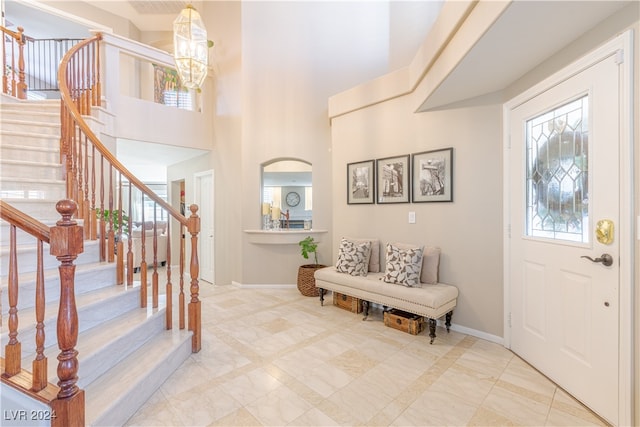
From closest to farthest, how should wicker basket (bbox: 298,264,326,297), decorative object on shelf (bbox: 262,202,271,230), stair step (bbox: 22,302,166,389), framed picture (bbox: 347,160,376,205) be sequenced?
1. stair step (bbox: 22,302,166,389)
2. framed picture (bbox: 347,160,376,205)
3. wicker basket (bbox: 298,264,326,297)
4. decorative object on shelf (bbox: 262,202,271,230)

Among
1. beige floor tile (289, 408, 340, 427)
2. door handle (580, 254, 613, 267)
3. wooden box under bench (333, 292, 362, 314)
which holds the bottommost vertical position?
beige floor tile (289, 408, 340, 427)

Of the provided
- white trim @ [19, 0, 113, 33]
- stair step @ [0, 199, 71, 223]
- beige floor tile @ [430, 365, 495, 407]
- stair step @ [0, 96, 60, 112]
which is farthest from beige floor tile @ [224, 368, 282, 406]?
white trim @ [19, 0, 113, 33]

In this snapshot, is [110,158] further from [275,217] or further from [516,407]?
[516,407]

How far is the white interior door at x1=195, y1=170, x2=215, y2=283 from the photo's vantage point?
527 cm

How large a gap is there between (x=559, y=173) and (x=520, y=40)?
3.26 ft

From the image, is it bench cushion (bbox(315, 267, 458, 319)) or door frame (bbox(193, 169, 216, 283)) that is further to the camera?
door frame (bbox(193, 169, 216, 283))

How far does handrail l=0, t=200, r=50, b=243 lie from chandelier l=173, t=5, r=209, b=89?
98.1 inches

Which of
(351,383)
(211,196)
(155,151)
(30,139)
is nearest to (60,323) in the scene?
(351,383)

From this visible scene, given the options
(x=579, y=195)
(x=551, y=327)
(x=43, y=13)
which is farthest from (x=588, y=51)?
(x=43, y=13)

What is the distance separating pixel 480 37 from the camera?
1.82 metres

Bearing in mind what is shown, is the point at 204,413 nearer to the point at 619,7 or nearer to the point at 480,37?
the point at 480,37

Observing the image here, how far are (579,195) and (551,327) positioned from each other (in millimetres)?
994

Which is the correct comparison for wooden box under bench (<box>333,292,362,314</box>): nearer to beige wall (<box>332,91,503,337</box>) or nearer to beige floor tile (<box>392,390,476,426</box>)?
beige wall (<box>332,91,503,337</box>)

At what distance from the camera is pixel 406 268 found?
9.90ft
